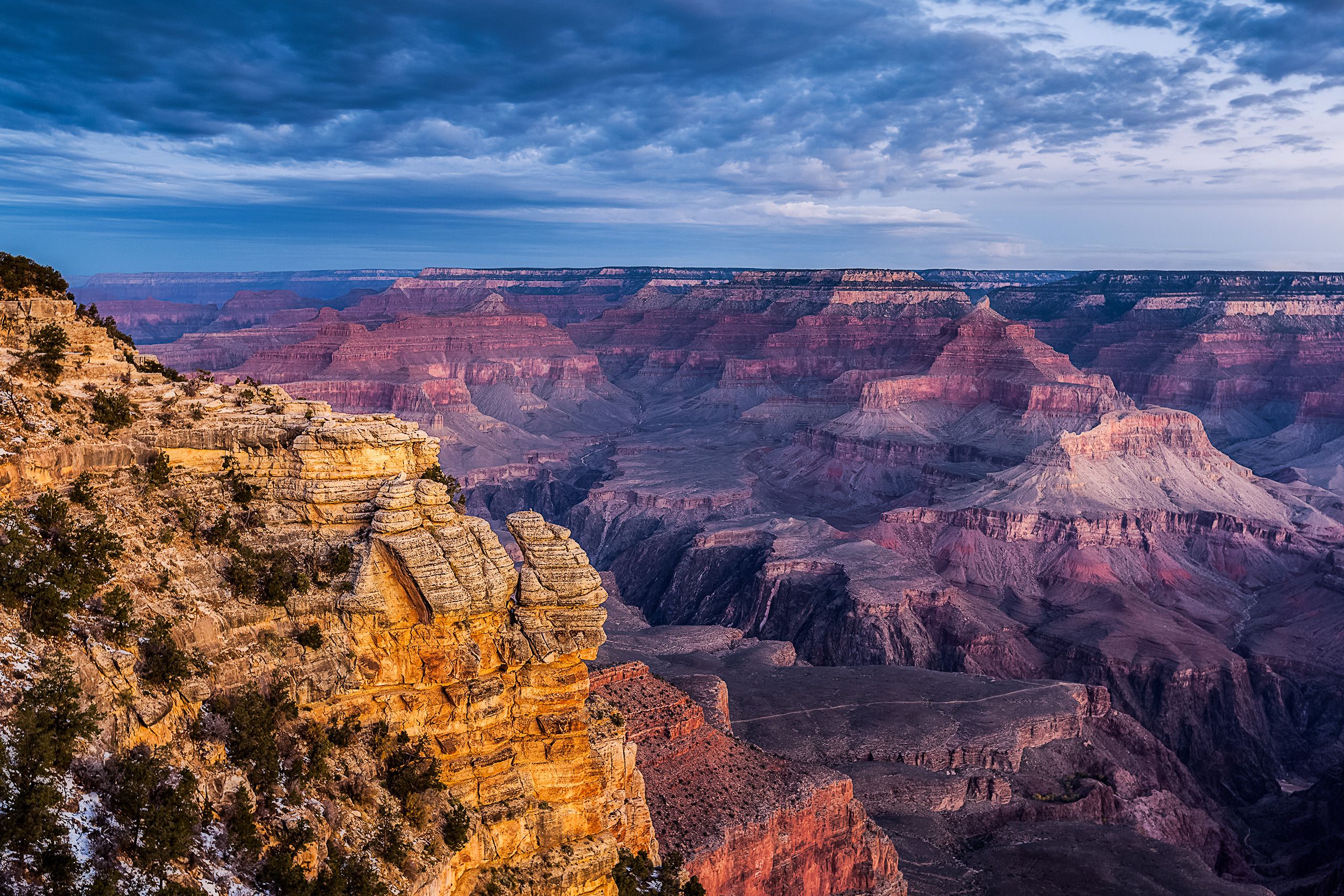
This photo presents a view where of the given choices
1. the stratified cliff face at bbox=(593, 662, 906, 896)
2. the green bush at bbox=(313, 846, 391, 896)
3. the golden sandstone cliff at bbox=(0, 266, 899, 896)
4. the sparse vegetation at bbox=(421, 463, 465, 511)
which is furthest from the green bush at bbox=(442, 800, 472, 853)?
the stratified cliff face at bbox=(593, 662, 906, 896)

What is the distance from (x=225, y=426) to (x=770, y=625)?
3882 inches

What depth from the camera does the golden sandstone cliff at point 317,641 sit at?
1722 centimetres

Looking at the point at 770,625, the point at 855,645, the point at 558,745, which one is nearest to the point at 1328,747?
the point at 855,645

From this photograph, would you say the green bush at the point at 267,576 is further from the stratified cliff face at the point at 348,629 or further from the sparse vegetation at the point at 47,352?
the sparse vegetation at the point at 47,352

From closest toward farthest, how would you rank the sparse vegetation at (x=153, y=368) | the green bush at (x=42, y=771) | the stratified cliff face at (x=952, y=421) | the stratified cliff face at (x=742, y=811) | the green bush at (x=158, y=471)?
the green bush at (x=42, y=771) < the green bush at (x=158, y=471) < the sparse vegetation at (x=153, y=368) < the stratified cliff face at (x=742, y=811) < the stratified cliff face at (x=952, y=421)

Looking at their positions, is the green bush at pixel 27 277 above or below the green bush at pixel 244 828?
above

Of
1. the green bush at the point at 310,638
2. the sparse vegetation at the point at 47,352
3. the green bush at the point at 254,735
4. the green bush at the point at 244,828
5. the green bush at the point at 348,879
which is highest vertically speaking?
the sparse vegetation at the point at 47,352

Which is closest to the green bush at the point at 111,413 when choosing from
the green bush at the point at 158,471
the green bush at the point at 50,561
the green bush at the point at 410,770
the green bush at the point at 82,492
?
the green bush at the point at 158,471

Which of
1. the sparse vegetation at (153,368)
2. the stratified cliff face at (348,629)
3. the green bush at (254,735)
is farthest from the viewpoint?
the sparse vegetation at (153,368)

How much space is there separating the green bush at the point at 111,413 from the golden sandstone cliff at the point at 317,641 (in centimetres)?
4

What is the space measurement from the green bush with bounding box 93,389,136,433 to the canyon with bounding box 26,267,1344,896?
2.50ft

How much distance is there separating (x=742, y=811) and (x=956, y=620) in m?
73.6

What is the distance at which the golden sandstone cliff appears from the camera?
17219 mm

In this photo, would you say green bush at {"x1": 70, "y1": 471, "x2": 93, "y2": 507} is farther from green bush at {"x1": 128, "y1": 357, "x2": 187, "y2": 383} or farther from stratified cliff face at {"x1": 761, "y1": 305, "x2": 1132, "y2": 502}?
stratified cliff face at {"x1": 761, "y1": 305, "x2": 1132, "y2": 502}
